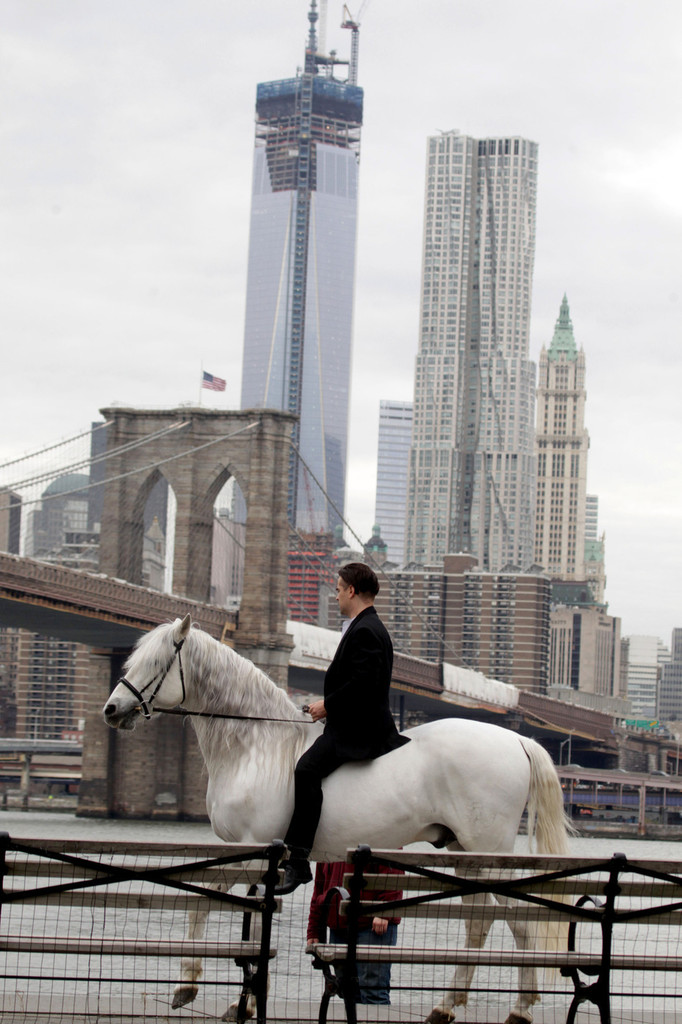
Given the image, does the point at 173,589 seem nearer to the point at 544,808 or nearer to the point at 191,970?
the point at 544,808

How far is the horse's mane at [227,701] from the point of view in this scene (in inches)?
301

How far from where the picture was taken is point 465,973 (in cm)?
692

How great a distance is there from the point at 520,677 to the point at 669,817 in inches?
1742

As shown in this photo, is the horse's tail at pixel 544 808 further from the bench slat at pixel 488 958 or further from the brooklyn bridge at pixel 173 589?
the brooklyn bridge at pixel 173 589

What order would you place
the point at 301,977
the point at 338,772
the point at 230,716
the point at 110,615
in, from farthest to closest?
the point at 110,615
the point at 301,977
the point at 230,716
the point at 338,772

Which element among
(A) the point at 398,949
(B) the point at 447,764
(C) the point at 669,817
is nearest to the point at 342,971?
(A) the point at 398,949

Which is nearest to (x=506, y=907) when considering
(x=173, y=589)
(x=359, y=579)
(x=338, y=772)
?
(x=338, y=772)

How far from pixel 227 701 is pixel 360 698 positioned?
78 centimetres

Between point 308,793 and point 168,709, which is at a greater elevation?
point 168,709

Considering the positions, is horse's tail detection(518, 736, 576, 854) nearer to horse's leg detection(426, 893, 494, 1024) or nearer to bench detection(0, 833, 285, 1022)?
horse's leg detection(426, 893, 494, 1024)

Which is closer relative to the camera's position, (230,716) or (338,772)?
(338,772)

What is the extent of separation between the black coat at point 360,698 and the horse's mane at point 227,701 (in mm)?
335

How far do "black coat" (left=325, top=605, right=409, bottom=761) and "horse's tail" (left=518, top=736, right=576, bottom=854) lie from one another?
692mm

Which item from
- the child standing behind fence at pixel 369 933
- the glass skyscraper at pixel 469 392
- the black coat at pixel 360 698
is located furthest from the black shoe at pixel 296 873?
the glass skyscraper at pixel 469 392
